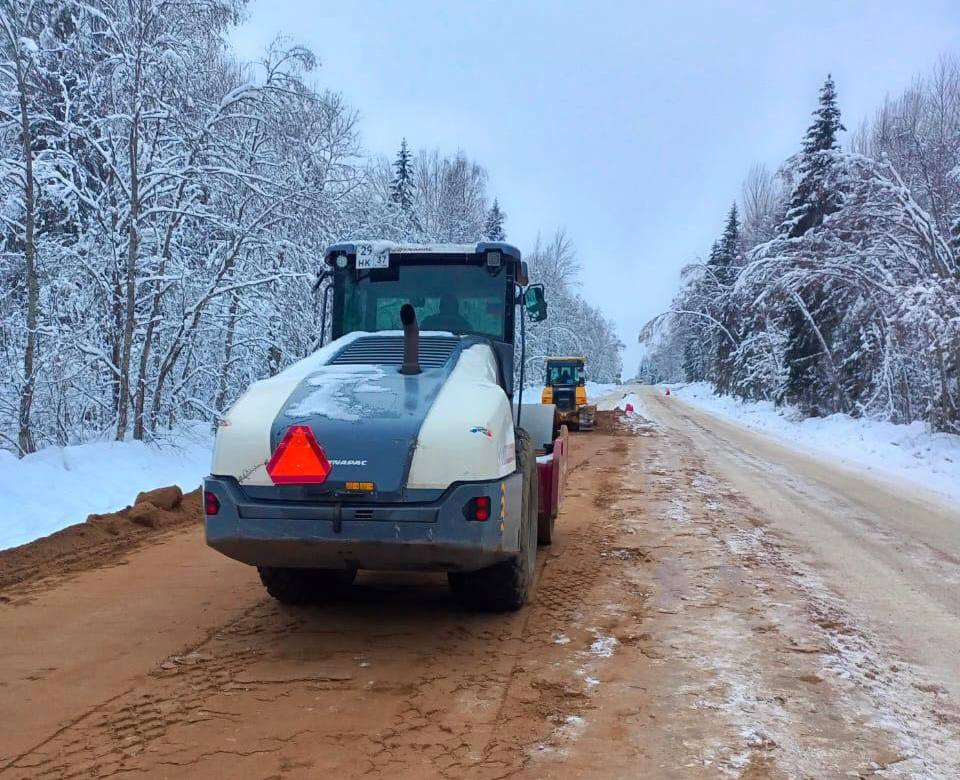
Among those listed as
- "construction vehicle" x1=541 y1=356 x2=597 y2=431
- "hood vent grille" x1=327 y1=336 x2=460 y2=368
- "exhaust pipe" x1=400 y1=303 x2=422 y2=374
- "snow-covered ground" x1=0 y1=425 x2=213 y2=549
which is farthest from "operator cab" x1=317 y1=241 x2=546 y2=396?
"construction vehicle" x1=541 y1=356 x2=597 y2=431

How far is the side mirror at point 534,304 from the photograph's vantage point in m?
6.31

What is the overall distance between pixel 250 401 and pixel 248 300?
958 cm

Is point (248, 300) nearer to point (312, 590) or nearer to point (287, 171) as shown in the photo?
point (287, 171)

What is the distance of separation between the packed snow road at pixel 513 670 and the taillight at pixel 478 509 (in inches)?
34.7

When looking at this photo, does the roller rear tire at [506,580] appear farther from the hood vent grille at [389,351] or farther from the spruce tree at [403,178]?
the spruce tree at [403,178]

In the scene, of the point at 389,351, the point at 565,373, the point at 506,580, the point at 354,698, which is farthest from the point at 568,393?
the point at 354,698

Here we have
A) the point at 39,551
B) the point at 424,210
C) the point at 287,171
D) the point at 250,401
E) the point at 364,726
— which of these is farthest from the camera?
the point at 424,210

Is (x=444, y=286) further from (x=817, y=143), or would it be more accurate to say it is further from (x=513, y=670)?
(x=817, y=143)

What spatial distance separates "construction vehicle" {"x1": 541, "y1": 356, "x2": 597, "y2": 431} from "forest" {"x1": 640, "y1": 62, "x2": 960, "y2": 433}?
5978 mm

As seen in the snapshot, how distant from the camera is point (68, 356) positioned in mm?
11469

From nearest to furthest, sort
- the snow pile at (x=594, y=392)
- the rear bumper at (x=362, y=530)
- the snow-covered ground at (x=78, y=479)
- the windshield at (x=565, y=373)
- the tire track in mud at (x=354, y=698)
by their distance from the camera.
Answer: the tire track in mud at (x=354, y=698), the rear bumper at (x=362, y=530), the snow-covered ground at (x=78, y=479), the windshield at (x=565, y=373), the snow pile at (x=594, y=392)

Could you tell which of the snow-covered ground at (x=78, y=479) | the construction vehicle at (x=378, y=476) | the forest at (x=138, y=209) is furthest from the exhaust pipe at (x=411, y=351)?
the forest at (x=138, y=209)

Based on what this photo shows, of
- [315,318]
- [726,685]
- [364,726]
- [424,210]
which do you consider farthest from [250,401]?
[424,210]

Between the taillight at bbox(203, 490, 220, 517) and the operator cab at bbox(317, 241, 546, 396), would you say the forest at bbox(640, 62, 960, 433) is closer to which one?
the operator cab at bbox(317, 241, 546, 396)
